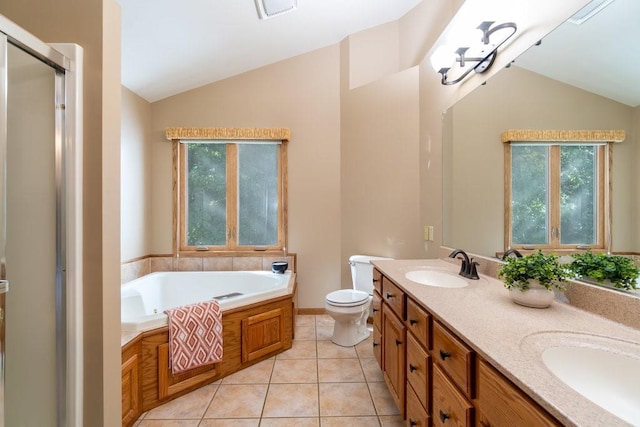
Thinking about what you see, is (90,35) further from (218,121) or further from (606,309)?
(606,309)

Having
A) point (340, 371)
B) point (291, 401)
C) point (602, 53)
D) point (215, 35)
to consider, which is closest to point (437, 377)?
point (291, 401)

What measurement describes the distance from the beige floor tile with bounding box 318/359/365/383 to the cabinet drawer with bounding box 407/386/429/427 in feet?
2.30

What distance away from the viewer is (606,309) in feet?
3.06

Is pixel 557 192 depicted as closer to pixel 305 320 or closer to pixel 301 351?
pixel 301 351

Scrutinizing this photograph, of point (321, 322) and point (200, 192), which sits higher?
point (200, 192)

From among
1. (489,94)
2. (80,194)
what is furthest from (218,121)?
(489,94)

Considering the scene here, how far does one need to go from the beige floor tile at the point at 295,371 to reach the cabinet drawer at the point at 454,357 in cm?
125

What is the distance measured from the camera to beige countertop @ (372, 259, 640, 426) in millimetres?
524

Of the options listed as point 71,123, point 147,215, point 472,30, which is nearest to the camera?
point 71,123

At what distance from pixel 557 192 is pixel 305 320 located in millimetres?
2538

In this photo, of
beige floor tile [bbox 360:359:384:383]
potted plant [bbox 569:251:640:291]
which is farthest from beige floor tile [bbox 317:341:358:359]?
potted plant [bbox 569:251:640:291]

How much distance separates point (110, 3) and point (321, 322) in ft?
9.46

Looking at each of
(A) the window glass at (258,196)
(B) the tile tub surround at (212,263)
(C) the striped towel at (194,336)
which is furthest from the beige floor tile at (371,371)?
(A) the window glass at (258,196)

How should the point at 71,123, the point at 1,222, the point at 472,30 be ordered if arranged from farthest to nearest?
the point at 472,30
the point at 71,123
the point at 1,222
